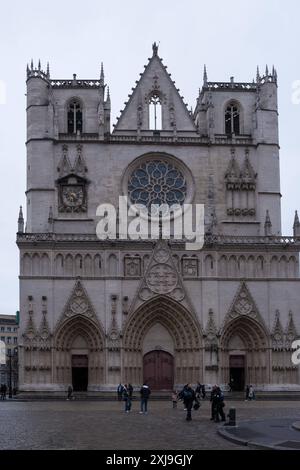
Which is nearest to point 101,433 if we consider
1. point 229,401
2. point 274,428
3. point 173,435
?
point 173,435

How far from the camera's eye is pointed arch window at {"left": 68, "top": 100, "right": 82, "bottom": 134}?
222 feet

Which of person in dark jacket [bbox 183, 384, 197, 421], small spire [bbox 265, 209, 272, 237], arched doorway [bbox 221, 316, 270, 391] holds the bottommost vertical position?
person in dark jacket [bbox 183, 384, 197, 421]

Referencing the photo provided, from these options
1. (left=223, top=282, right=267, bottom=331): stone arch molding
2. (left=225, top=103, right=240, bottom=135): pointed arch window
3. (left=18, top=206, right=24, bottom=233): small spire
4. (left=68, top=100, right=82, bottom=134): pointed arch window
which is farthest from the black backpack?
(left=225, top=103, right=240, bottom=135): pointed arch window

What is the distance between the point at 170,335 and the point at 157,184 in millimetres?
11403

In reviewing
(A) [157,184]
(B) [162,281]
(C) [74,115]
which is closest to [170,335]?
(B) [162,281]

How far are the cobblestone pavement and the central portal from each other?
20.8 meters

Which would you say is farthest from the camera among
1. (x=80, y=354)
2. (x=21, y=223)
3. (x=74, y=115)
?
(x=74, y=115)

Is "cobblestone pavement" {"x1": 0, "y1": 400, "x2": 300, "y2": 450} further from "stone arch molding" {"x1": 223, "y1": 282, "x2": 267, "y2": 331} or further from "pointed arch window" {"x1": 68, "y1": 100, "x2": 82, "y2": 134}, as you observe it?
"pointed arch window" {"x1": 68, "y1": 100, "x2": 82, "y2": 134}

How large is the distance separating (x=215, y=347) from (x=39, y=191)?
56.1ft

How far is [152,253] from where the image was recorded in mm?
63969

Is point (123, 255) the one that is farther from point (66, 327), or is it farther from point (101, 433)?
point (101, 433)

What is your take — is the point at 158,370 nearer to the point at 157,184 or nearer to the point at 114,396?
the point at 114,396

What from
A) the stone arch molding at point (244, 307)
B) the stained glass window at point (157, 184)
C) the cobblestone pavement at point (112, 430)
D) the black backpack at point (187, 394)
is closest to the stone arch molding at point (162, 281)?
the stone arch molding at point (244, 307)

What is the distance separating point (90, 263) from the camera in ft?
208
